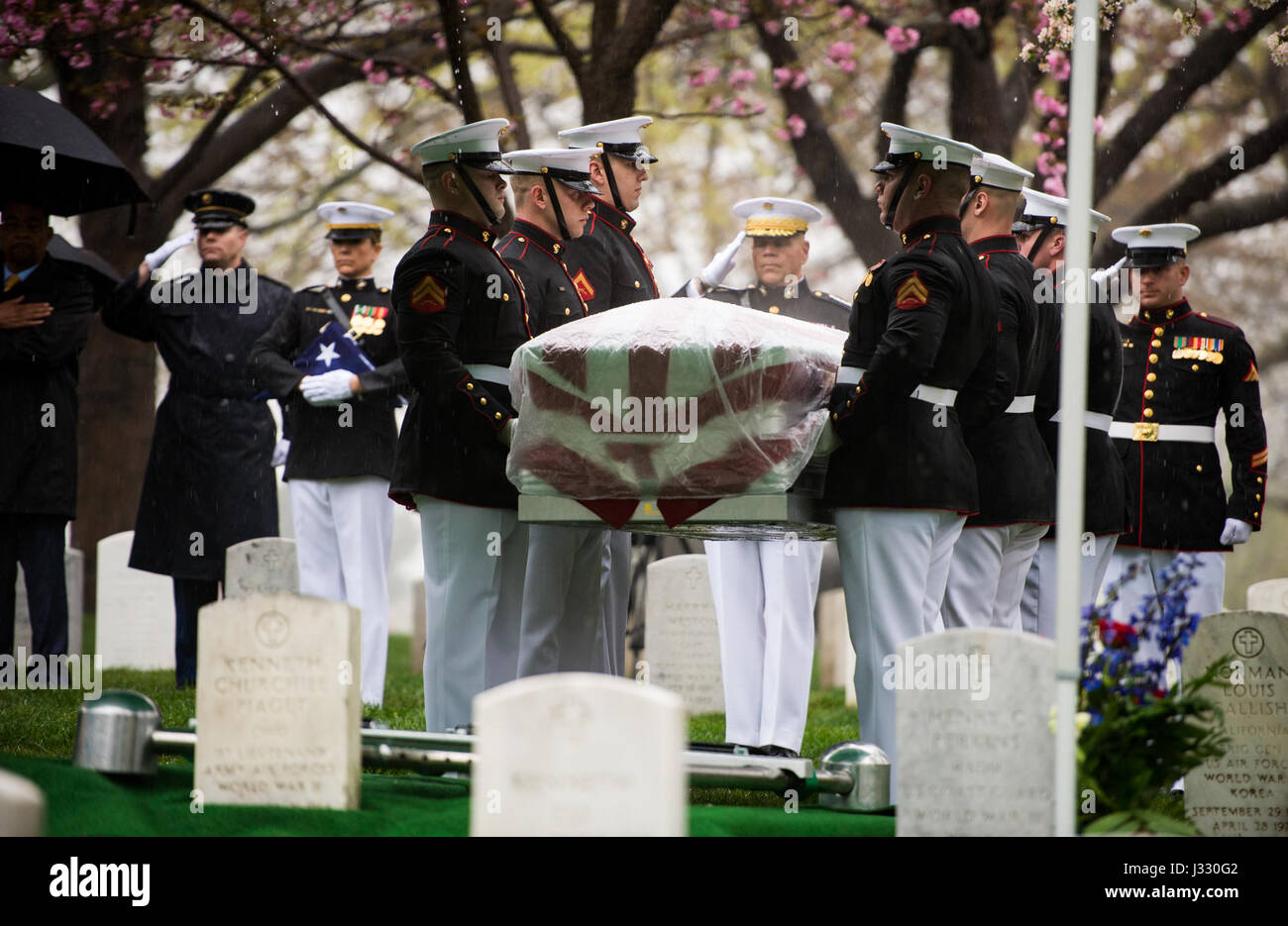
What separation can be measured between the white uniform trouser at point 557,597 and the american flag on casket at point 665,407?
56 cm

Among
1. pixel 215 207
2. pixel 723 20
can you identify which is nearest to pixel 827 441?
pixel 215 207

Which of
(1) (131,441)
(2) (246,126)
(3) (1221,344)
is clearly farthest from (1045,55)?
(1) (131,441)

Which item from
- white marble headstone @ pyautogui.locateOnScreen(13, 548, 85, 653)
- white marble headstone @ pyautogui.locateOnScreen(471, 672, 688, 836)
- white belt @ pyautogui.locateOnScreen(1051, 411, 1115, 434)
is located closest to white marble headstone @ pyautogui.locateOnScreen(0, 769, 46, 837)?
white marble headstone @ pyautogui.locateOnScreen(471, 672, 688, 836)

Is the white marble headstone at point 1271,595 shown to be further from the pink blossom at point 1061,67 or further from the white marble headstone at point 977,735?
the white marble headstone at point 977,735

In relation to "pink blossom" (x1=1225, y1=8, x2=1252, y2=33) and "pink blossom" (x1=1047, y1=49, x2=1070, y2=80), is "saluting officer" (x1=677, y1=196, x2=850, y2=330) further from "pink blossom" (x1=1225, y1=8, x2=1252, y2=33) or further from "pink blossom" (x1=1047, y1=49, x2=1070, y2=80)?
"pink blossom" (x1=1225, y1=8, x2=1252, y2=33)

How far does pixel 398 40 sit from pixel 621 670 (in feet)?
22.9

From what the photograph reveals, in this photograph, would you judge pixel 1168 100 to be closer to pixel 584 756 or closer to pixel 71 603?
pixel 71 603

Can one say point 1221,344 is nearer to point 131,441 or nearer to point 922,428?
point 922,428

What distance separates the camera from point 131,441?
1307cm

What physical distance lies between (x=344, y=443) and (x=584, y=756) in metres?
4.49

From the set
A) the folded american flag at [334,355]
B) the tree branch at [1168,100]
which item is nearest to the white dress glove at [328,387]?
the folded american flag at [334,355]

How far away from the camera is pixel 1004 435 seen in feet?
19.9

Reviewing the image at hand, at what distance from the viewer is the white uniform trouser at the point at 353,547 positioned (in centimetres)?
779
